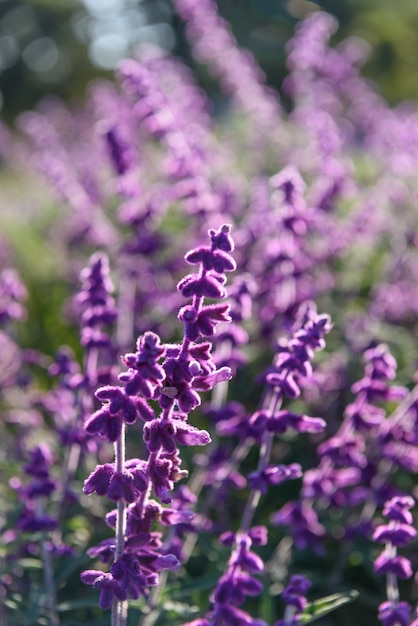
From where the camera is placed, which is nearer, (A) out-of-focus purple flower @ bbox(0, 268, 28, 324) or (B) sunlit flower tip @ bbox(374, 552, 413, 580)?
(B) sunlit flower tip @ bbox(374, 552, 413, 580)

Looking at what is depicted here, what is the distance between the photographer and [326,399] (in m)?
5.00

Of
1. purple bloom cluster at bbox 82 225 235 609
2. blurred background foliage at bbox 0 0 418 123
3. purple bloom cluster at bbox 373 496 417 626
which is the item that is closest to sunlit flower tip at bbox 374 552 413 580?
purple bloom cluster at bbox 373 496 417 626

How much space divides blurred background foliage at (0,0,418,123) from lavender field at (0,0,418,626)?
24172 millimetres

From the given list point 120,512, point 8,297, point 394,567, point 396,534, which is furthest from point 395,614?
point 8,297

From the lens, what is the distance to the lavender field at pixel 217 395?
2.40 meters

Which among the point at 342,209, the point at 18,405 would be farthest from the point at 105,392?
the point at 342,209

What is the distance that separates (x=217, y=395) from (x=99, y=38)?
3791 cm

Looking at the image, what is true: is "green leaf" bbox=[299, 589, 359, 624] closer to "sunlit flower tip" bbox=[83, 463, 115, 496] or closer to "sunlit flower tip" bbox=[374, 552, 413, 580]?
"sunlit flower tip" bbox=[374, 552, 413, 580]

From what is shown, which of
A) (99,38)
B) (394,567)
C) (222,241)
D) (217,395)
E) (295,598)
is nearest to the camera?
(222,241)

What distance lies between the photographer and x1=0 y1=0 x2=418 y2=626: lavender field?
2.40 metres

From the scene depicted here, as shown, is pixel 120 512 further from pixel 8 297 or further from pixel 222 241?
pixel 8 297

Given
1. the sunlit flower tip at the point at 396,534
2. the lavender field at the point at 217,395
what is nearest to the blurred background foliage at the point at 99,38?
the lavender field at the point at 217,395

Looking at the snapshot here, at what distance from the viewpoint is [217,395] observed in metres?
3.87

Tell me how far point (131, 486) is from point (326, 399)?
2.89 metres
